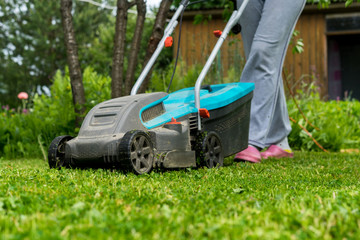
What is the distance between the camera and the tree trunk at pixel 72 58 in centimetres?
401

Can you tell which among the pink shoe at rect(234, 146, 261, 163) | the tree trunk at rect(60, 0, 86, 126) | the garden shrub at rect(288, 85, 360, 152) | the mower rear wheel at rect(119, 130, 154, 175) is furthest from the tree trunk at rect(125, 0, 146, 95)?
the garden shrub at rect(288, 85, 360, 152)

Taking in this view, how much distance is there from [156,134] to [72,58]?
6.09ft

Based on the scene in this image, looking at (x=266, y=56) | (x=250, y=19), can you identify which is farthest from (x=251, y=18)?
(x=266, y=56)

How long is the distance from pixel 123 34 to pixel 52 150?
5.72ft

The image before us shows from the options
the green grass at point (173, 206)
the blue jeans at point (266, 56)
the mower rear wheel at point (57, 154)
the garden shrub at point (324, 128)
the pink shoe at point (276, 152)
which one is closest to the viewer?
the green grass at point (173, 206)

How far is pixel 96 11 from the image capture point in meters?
21.9

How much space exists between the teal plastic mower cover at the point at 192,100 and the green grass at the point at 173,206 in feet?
1.29

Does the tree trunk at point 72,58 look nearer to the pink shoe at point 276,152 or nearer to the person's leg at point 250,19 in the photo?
the person's leg at point 250,19

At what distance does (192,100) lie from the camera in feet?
9.82

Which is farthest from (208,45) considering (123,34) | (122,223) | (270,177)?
(122,223)

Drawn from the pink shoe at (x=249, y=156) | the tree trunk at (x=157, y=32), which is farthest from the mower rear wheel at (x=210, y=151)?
the tree trunk at (x=157, y=32)

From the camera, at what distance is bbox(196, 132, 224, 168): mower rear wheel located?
2731 mm

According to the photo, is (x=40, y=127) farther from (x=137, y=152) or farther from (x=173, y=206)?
(x=173, y=206)

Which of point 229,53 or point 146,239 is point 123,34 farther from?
point 146,239
